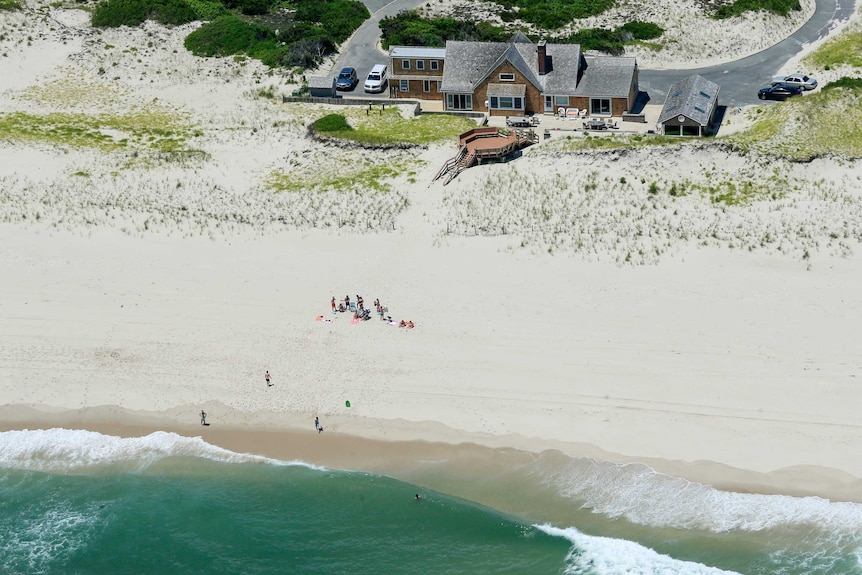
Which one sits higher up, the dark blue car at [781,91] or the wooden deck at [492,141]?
the dark blue car at [781,91]

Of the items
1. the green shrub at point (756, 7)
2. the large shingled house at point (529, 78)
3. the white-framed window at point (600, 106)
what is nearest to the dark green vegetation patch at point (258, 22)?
the large shingled house at point (529, 78)

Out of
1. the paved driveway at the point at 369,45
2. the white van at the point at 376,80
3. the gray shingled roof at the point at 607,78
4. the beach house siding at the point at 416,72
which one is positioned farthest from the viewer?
the paved driveway at the point at 369,45

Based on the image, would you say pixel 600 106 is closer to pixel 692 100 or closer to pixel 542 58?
pixel 542 58

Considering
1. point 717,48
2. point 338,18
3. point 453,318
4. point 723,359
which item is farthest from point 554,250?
point 338,18

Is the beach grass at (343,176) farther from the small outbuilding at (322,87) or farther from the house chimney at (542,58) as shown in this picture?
the house chimney at (542,58)

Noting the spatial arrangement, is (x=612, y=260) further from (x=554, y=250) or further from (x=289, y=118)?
(x=289, y=118)

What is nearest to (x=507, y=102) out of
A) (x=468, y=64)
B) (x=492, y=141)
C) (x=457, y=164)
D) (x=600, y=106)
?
(x=468, y=64)

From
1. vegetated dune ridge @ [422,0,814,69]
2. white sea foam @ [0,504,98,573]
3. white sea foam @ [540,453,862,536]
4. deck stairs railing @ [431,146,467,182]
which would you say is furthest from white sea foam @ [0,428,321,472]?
vegetated dune ridge @ [422,0,814,69]
